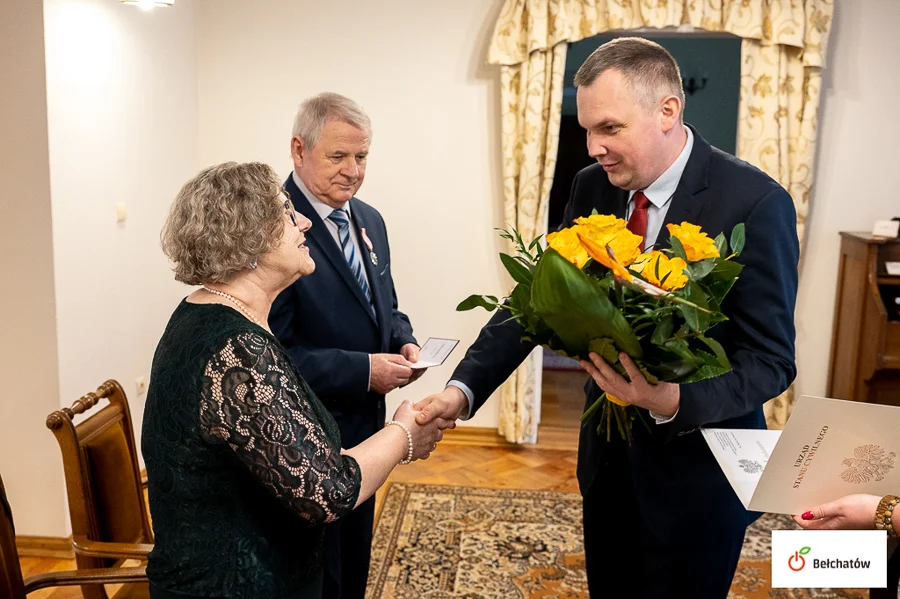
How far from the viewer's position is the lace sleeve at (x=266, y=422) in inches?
59.7

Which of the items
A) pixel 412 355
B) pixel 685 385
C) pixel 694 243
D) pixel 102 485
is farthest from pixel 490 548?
pixel 694 243

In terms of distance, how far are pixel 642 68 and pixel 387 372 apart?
44.2 inches

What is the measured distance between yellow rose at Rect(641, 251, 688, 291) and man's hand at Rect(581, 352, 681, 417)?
16 cm

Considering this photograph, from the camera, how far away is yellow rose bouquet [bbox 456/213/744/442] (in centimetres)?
137

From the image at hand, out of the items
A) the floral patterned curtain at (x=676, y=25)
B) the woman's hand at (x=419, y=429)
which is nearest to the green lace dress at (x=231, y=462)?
the woman's hand at (x=419, y=429)

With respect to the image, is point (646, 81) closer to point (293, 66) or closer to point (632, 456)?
point (632, 456)

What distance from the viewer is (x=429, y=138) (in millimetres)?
4957

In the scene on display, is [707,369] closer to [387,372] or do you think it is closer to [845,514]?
[845,514]

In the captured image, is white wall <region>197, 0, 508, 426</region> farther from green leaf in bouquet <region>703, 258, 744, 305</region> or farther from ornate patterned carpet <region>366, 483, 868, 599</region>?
green leaf in bouquet <region>703, 258, 744, 305</region>

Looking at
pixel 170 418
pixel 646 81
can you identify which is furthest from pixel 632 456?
pixel 170 418

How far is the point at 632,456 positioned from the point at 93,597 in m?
1.43

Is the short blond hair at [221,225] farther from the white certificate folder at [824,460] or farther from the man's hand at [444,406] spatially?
the white certificate folder at [824,460]

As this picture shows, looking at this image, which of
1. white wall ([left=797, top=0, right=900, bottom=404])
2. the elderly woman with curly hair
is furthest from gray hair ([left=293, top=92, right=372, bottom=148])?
white wall ([left=797, top=0, right=900, bottom=404])

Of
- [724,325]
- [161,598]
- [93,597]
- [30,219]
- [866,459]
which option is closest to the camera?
[866,459]
